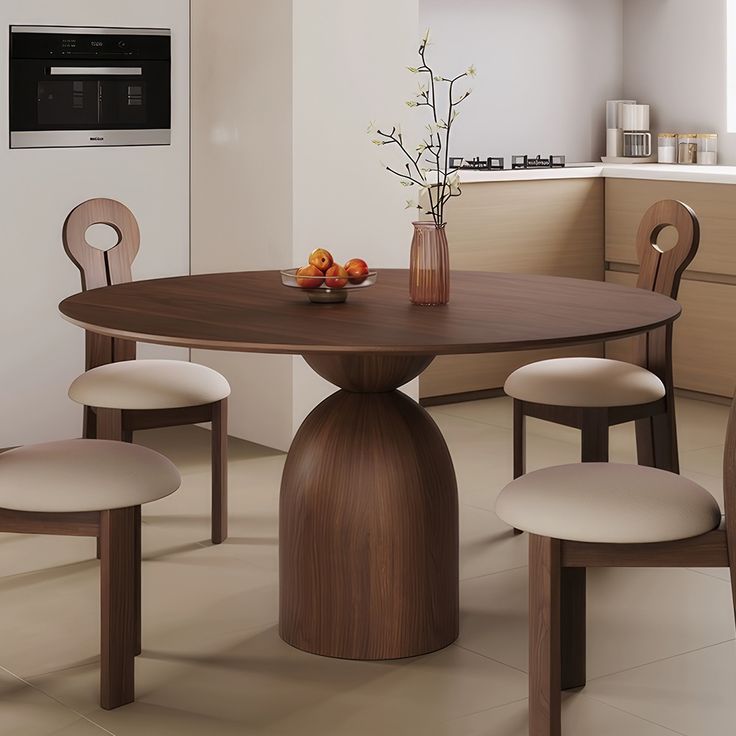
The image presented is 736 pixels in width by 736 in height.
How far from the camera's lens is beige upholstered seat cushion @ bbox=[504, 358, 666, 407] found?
11.1 ft

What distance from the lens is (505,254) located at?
5.69 metres

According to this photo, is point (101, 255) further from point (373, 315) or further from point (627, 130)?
point (627, 130)

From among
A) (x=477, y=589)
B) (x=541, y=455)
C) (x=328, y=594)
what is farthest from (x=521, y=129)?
(x=328, y=594)

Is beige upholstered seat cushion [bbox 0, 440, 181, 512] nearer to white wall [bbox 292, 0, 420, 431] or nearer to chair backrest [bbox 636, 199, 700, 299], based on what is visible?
chair backrest [bbox 636, 199, 700, 299]

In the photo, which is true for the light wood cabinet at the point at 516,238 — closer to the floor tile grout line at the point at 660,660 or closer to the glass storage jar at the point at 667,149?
the glass storage jar at the point at 667,149

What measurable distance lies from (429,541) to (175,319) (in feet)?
2.43

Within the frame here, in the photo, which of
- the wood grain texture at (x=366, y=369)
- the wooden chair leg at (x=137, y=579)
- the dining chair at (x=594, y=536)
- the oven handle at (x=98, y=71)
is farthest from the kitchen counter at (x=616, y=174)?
the dining chair at (x=594, y=536)

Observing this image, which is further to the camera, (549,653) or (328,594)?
(328,594)

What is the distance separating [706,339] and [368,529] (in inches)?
124

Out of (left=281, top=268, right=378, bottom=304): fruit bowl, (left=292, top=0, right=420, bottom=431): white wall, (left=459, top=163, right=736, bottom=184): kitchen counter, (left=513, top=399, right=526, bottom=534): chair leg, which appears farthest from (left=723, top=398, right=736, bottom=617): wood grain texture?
(left=459, top=163, right=736, bottom=184): kitchen counter

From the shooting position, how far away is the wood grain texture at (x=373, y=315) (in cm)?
249

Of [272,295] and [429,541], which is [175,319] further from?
[429,541]

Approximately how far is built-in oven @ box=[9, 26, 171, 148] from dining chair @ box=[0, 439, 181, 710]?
235 centimetres

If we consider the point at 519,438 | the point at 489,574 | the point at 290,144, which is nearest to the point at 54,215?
the point at 290,144
